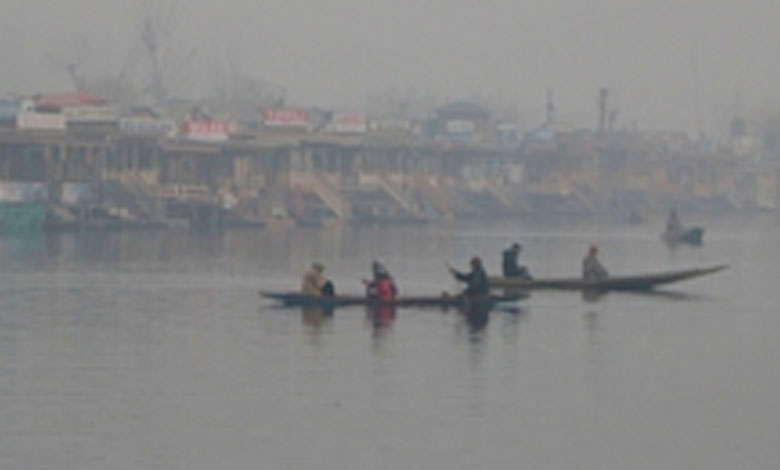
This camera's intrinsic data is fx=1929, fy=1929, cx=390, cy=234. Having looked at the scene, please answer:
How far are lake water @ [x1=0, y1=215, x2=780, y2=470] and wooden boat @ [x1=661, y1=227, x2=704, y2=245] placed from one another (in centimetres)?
2654

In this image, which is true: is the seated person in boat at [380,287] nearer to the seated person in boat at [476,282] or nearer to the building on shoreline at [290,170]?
the seated person in boat at [476,282]

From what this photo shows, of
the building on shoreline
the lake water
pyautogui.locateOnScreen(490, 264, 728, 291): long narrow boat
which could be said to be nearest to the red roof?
the building on shoreline

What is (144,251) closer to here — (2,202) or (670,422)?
(2,202)

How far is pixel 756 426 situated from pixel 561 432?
106 inches

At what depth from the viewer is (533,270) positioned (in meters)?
57.6

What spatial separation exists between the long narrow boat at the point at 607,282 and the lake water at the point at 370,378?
38cm

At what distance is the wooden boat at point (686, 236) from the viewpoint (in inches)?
3135

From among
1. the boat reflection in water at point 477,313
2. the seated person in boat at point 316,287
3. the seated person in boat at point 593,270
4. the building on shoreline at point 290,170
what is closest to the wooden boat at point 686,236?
the building on shoreline at point 290,170

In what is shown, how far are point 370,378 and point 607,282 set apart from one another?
16612 millimetres

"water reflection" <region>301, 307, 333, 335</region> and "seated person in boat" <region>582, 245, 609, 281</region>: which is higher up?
"seated person in boat" <region>582, 245, 609, 281</region>

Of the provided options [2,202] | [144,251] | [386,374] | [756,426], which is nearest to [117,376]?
[386,374]

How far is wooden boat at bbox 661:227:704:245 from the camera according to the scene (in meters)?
79.6

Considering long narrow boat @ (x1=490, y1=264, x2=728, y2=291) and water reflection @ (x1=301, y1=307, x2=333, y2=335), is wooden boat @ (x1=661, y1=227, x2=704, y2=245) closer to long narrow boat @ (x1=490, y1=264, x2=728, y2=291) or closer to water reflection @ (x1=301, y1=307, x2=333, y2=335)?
long narrow boat @ (x1=490, y1=264, x2=728, y2=291)

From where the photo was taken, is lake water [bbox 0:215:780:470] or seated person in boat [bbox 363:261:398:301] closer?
lake water [bbox 0:215:780:470]
